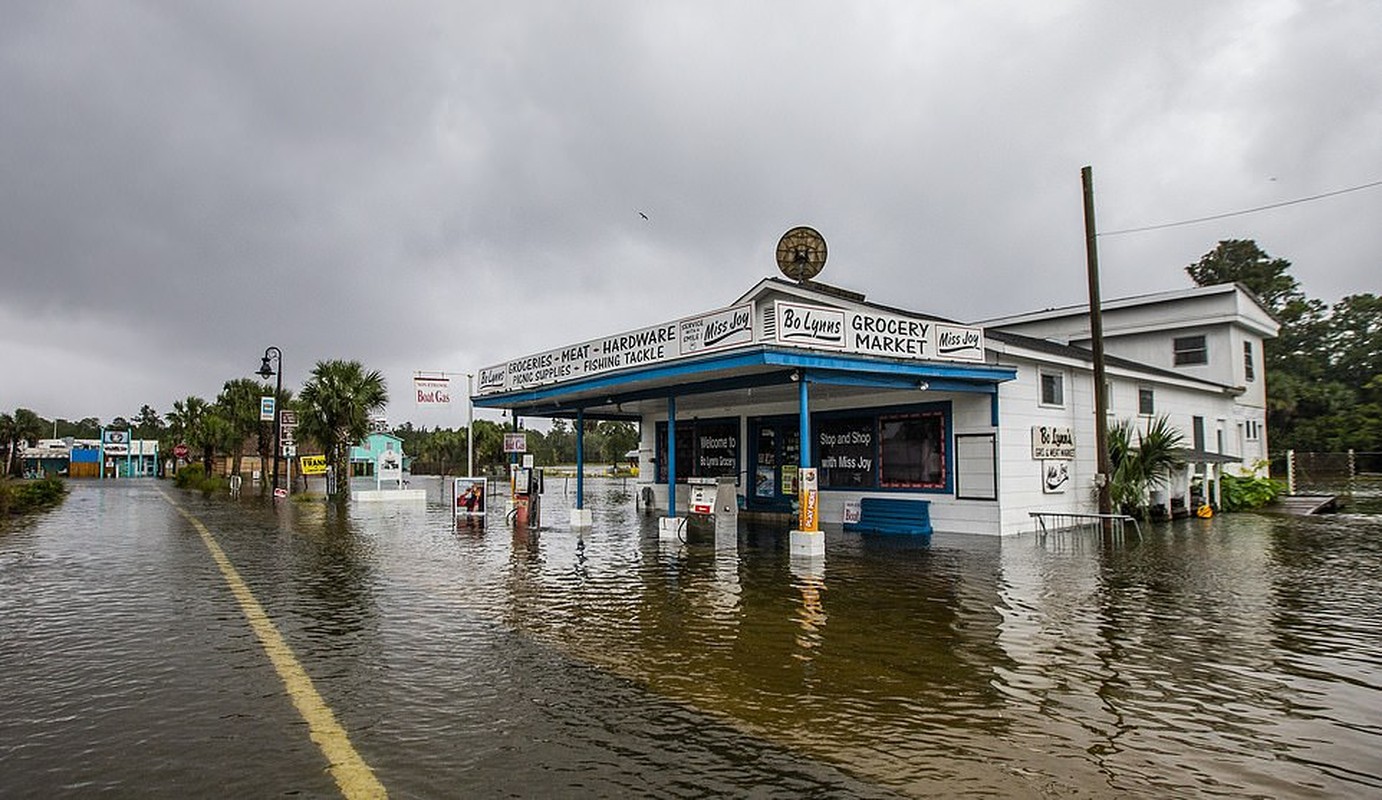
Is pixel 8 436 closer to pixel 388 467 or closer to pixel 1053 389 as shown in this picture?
pixel 388 467

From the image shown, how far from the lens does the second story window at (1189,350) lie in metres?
30.5

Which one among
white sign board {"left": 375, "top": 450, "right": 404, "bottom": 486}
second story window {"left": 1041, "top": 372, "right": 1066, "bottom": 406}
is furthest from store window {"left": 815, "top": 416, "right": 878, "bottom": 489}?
white sign board {"left": 375, "top": 450, "right": 404, "bottom": 486}

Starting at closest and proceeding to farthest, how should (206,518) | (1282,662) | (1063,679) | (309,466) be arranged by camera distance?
(1063,679) → (1282,662) → (206,518) → (309,466)

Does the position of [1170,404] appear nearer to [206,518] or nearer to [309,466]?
[206,518]

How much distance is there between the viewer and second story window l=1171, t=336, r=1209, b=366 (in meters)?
30.5

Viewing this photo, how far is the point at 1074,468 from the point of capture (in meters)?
19.9

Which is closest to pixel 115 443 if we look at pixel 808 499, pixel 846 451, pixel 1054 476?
pixel 846 451

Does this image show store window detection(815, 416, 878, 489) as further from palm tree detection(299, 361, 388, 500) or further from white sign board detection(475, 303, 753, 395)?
palm tree detection(299, 361, 388, 500)

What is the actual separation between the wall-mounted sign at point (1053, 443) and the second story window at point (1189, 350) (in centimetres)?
1473

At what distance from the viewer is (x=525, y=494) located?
801 inches

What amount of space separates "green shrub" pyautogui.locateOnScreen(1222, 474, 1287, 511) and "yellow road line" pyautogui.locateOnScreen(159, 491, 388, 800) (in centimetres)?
2537

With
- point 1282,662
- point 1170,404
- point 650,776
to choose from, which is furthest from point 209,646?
point 1170,404

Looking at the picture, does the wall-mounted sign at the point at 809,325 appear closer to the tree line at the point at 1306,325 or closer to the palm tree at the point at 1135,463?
the palm tree at the point at 1135,463

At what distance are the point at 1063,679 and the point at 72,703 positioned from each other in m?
7.36
